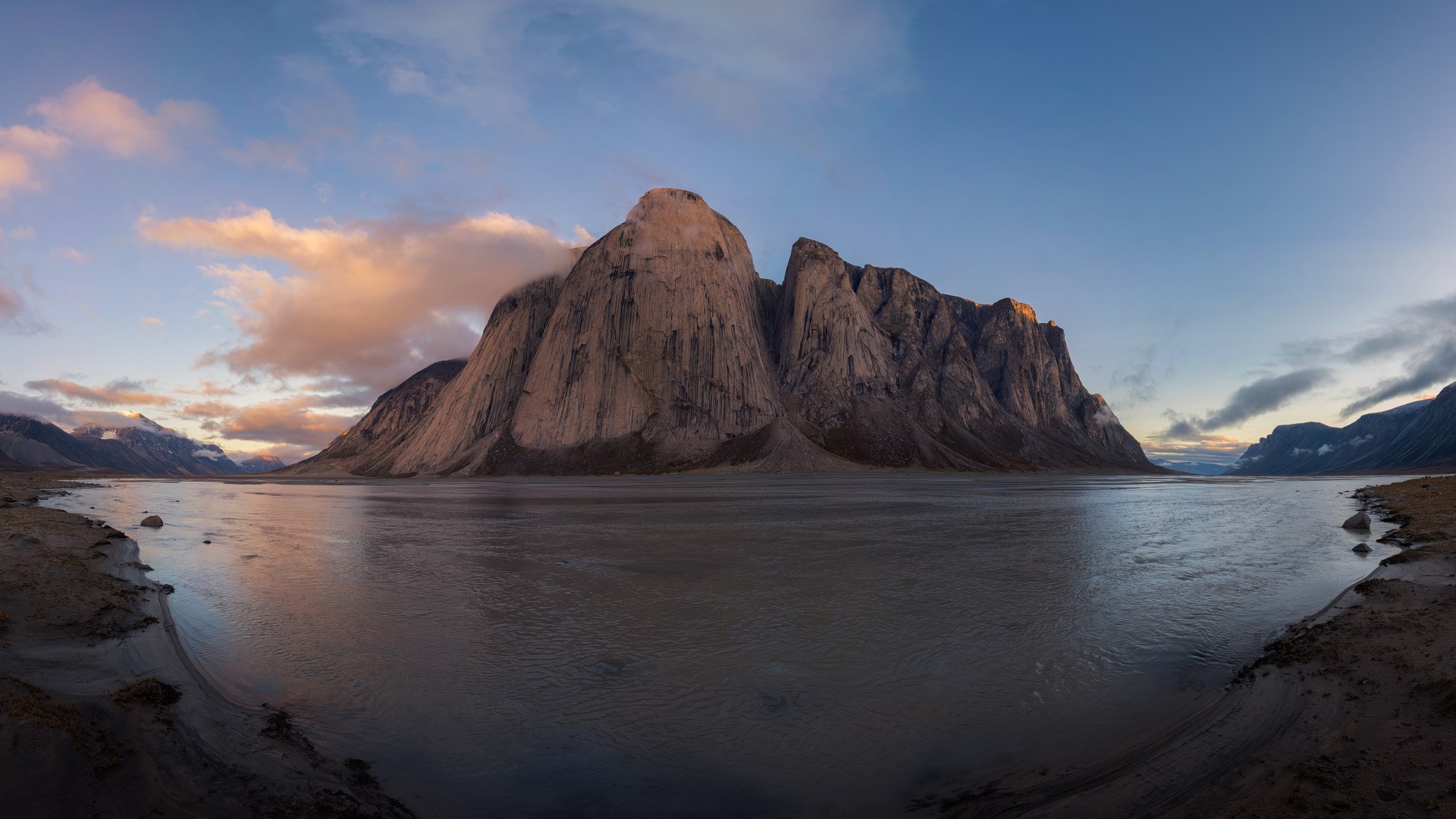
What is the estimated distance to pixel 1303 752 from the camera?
23.4 ft

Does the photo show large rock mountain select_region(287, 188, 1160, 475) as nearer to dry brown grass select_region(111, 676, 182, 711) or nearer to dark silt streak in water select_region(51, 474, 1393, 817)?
dark silt streak in water select_region(51, 474, 1393, 817)

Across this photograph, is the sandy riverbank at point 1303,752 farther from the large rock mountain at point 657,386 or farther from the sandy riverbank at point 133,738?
the large rock mountain at point 657,386

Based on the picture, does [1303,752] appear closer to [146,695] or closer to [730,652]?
[730,652]

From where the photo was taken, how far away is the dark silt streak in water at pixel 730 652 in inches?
304

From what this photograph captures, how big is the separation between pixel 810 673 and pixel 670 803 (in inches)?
175

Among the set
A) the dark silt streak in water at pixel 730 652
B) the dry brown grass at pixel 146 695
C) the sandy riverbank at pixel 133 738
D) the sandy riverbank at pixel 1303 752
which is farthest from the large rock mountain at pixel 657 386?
the dry brown grass at pixel 146 695

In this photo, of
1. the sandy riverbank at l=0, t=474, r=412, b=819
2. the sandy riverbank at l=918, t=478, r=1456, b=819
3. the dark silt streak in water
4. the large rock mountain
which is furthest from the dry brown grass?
the large rock mountain

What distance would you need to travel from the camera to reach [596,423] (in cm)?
16888

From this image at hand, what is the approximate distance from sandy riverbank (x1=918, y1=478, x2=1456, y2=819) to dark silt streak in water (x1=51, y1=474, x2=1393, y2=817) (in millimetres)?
523

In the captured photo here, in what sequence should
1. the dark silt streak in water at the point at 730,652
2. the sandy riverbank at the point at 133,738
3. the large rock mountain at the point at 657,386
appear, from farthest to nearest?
1. the large rock mountain at the point at 657,386
2. the dark silt streak in water at the point at 730,652
3. the sandy riverbank at the point at 133,738

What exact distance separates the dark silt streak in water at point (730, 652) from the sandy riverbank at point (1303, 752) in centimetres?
52

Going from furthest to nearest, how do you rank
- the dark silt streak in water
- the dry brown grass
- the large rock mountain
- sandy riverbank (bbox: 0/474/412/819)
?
the large rock mountain < the dry brown grass < the dark silt streak in water < sandy riverbank (bbox: 0/474/412/819)

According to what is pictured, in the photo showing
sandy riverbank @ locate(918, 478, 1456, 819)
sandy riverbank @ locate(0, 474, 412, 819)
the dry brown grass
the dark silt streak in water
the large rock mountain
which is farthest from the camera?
the large rock mountain

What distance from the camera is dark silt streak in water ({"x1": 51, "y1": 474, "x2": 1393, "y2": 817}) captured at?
25.3 ft
